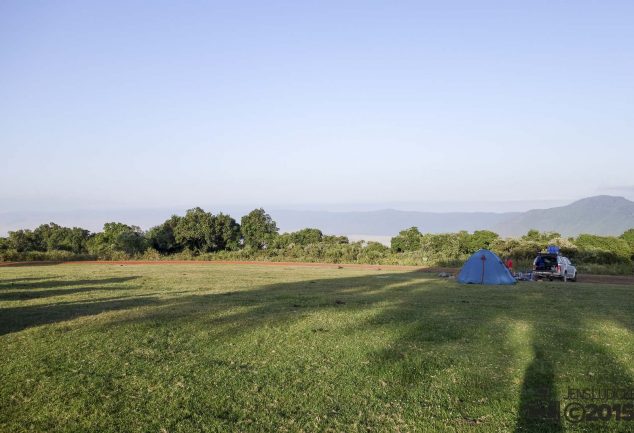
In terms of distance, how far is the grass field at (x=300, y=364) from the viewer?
6.52 m

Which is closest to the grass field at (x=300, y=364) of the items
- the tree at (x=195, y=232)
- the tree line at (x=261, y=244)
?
the tree line at (x=261, y=244)

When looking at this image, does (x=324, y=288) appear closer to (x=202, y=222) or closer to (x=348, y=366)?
(x=348, y=366)

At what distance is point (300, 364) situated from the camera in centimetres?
896

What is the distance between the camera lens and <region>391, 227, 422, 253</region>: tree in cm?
6438

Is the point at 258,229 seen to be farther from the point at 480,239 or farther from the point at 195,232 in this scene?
the point at 480,239

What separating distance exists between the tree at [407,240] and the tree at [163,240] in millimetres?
27144

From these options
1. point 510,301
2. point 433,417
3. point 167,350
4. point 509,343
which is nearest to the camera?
point 433,417

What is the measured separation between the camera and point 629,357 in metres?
9.38

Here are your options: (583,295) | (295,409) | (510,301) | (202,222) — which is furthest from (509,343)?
(202,222)

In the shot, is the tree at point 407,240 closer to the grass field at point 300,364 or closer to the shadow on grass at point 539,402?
the grass field at point 300,364

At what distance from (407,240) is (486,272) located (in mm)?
39690

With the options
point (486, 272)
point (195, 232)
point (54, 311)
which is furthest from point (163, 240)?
point (54, 311)

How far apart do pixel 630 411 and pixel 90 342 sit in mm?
9750

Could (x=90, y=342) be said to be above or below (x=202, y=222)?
below
